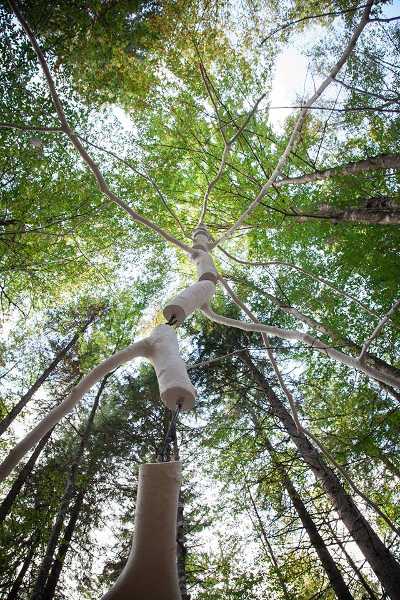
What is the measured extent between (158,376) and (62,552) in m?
8.37

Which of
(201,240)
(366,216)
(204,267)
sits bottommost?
(204,267)

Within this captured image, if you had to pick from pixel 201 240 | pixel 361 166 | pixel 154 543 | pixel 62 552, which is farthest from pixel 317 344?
pixel 62 552

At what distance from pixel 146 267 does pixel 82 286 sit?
2.09 metres

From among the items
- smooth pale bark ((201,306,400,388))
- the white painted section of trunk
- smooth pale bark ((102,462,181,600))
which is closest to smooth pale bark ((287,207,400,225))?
the white painted section of trunk

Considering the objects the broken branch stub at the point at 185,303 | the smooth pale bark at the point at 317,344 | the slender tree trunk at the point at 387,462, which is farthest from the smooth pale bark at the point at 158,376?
the slender tree trunk at the point at 387,462

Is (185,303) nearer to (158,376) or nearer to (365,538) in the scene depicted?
(158,376)

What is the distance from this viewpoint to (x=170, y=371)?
5.19 feet

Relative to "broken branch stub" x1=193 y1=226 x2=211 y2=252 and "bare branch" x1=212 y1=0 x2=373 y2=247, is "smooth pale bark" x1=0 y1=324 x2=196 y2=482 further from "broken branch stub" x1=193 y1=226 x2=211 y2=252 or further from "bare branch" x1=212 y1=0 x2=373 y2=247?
"bare branch" x1=212 y1=0 x2=373 y2=247

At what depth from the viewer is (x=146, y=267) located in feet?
34.0

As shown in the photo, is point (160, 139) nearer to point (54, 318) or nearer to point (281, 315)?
point (281, 315)

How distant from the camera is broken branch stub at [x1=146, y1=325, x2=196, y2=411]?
151cm

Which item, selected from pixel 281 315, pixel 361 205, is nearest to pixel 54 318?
pixel 281 315

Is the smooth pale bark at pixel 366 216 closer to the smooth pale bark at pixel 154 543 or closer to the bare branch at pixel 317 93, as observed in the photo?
the bare branch at pixel 317 93

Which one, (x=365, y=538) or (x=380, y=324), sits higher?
(x=380, y=324)
